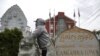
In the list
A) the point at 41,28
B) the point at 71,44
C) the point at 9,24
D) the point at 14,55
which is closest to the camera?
the point at 41,28

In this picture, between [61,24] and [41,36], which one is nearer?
[41,36]

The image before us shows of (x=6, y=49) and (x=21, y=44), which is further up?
(x=21, y=44)

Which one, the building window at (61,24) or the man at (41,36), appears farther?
the building window at (61,24)

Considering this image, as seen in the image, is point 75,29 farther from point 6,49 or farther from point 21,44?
point 21,44

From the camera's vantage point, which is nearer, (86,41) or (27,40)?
(27,40)

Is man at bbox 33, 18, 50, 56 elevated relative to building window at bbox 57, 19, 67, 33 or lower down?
elevated

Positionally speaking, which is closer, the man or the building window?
the man

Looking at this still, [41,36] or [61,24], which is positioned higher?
[41,36]

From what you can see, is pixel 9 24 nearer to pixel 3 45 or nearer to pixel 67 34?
pixel 3 45

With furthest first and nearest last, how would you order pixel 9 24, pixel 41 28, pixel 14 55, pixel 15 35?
pixel 9 24
pixel 15 35
pixel 14 55
pixel 41 28

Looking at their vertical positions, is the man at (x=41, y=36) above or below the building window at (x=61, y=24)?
above

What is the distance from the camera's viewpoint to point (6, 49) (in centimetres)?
3894

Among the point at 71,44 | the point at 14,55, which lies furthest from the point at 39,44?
the point at 14,55

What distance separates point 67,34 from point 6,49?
29.8 feet
